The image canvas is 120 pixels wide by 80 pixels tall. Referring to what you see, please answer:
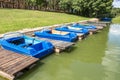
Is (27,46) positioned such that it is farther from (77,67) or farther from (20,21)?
(20,21)

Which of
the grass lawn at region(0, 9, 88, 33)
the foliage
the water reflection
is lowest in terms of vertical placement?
the water reflection

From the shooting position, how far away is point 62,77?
6.78 m

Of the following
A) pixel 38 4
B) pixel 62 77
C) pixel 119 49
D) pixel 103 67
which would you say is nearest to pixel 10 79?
pixel 62 77

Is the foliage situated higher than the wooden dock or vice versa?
the foliage

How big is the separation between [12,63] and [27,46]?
2862 mm

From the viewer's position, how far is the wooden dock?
6055 millimetres

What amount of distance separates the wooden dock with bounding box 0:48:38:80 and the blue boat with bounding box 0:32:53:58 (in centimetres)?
38

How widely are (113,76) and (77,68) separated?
64.7 inches

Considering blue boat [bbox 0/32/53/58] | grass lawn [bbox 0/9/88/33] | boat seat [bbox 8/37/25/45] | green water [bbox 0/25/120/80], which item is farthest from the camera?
grass lawn [bbox 0/9/88/33]

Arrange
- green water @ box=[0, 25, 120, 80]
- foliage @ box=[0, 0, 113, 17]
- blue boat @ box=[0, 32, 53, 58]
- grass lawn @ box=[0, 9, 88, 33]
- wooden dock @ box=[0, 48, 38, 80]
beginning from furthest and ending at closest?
foliage @ box=[0, 0, 113, 17]
grass lawn @ box=[0, 9, 88, 33]
blue boat @ box=[0, 32, 53, 58]
green water @ box=[0, 25, 120, 80]
wooden dock @ box=[0, 48, 38, 80]

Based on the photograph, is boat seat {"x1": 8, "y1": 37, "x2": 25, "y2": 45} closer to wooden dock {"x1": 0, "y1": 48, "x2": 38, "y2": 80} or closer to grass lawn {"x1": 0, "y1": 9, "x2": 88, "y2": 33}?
wooden dock {"x1": 0, "y1": 48, "x2": 38, "y2": 80}

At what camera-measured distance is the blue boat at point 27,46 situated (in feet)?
26.4

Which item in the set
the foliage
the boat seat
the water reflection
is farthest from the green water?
the foliage

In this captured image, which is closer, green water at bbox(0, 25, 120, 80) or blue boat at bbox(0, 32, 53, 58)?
green water at bbox(0, 25, 120, 80)
